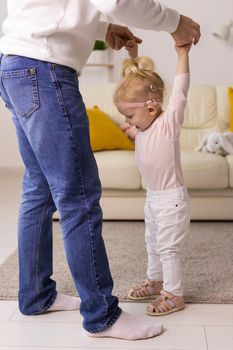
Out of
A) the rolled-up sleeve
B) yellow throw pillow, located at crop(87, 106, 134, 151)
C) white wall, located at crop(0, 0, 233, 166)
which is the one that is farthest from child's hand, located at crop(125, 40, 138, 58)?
white wall, located at crop(0, 0, 233, 166)

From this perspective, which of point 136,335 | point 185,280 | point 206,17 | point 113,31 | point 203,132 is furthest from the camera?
point 206,17

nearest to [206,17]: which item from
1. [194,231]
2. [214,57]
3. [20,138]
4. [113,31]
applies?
[214,57]

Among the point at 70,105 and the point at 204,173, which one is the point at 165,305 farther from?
the point at 204,173

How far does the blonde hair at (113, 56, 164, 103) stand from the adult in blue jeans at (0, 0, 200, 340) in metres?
0.27

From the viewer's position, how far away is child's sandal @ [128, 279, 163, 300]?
1.99 m

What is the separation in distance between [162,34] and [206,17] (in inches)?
16.8

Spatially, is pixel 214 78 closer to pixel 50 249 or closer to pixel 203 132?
pixel 203 132

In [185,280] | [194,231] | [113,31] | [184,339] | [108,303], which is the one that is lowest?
[194,231]

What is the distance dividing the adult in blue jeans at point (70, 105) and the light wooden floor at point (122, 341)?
0.05 metres

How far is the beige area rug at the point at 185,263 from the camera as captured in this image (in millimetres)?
2055

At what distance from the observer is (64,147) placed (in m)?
1.48

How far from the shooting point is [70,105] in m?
1.48

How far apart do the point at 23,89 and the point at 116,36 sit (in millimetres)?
494

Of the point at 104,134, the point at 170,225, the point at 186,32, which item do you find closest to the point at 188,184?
the point at 104,134
